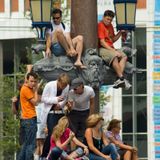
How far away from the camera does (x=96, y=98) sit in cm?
2084

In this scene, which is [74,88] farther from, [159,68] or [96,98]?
[159,68]

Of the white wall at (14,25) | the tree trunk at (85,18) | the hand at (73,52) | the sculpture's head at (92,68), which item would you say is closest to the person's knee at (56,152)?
the sculpture's head at (92,68)

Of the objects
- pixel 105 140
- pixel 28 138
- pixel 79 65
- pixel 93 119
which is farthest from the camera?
pixel 28 138

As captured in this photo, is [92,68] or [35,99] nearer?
[92,68]

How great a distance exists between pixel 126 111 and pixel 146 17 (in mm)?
4024

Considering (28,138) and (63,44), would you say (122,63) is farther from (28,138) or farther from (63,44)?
(28,138)

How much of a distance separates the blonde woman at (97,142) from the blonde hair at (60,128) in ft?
1.61

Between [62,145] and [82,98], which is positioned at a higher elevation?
[82,98]

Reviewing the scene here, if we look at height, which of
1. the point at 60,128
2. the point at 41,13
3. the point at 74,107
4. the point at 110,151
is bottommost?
the point at 110,151

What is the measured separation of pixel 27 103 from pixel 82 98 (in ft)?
5.74

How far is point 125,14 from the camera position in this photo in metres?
21.2

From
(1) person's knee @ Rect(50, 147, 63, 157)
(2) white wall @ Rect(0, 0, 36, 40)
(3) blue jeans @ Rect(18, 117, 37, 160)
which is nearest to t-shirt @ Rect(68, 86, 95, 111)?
(1) person's knee @ Rect(50, 147, 63, 157)

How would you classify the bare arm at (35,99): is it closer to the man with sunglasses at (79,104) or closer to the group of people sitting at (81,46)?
the man with sunglasses at (79,104)

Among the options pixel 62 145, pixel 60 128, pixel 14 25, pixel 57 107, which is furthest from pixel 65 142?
pixel 14 25
